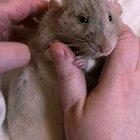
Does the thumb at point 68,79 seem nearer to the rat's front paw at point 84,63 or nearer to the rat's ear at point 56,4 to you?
the rat's front paw at point 84,63

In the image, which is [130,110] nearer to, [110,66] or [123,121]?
[123,121]

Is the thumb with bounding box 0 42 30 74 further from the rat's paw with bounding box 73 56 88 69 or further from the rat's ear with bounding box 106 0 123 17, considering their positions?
the rat's ear with bounding box 106 0 123 17

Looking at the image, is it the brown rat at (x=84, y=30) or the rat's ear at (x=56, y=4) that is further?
the rat's ear at (x=56, y=4)

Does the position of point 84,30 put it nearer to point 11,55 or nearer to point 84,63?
point 84,63

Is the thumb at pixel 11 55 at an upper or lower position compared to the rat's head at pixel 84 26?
lower

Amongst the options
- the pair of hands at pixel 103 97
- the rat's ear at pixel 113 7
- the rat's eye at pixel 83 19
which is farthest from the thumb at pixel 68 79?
the rat's ear at pixel 113 7

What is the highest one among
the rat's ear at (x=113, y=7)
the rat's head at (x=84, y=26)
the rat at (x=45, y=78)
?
the rat's ear at (x=113, y=7)
